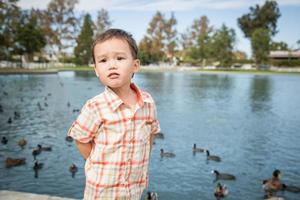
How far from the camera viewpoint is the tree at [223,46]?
87188 millimetres

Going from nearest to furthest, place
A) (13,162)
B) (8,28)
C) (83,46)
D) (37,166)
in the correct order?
(37,166)
(13,162)
(8,28)
(83,46)

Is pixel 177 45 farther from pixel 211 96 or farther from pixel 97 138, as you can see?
pixel 97 138

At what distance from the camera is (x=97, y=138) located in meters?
2.76

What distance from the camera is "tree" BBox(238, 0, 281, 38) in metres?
113

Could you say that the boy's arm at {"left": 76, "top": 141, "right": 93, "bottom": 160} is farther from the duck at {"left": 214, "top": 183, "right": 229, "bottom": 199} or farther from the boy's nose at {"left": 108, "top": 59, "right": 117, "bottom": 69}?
the duck at {"left": 214, "top": 183, "right": 229, "bottom": 199}

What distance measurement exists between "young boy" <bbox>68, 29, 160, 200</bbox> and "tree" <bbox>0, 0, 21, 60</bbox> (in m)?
54.2

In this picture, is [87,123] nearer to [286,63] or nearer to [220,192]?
[220,192]

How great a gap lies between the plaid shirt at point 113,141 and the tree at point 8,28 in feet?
178

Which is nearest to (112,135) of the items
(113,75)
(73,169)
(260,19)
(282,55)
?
(113,75)

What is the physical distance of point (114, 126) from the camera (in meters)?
2.72

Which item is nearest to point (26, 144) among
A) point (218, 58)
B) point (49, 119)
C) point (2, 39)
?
point (49, 119)

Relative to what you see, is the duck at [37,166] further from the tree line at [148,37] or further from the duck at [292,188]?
the tree line at [148,37]

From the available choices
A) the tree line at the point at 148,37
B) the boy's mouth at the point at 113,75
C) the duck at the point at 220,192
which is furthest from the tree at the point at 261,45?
the boy's mouth at the point at 113,75

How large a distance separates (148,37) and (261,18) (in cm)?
3305
